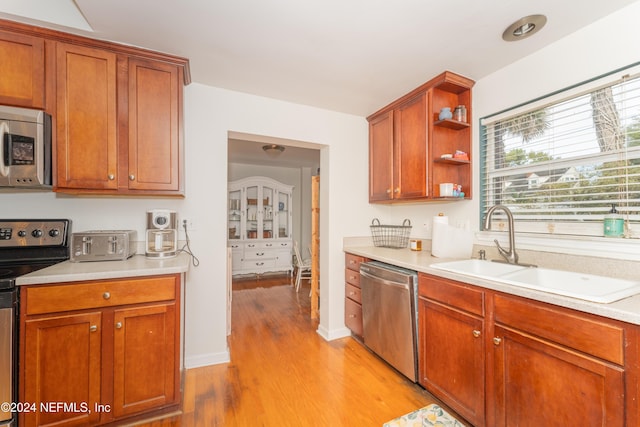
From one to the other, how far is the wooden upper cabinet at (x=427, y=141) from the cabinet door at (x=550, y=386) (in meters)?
1.19

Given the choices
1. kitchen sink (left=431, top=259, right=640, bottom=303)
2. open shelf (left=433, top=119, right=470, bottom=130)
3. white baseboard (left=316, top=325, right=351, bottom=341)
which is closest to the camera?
kitchen sink (left=431, top=259, right=640, bottom=303)

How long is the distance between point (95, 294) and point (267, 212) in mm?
3812

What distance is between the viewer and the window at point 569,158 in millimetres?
1425

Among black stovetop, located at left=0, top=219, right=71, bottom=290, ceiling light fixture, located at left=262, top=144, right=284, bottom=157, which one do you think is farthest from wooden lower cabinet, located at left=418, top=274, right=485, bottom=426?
ceiling light fixture, located at left=262, top=144, right=284, bottom=157

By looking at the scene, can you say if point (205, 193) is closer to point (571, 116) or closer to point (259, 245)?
point (571, 116)

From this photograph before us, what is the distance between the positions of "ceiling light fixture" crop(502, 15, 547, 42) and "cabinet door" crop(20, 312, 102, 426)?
2.87 m

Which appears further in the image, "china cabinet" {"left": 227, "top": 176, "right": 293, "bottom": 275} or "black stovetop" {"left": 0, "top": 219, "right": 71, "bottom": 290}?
"china cabinet" {"left": 227, "top": 176, "right": 293, "bottom": 275}

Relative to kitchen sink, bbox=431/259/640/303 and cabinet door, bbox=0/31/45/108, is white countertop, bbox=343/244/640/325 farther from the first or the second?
cabinet door, bbox=0/31/45/108

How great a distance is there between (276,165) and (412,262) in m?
4.32

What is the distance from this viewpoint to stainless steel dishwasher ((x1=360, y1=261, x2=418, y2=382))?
1.88m

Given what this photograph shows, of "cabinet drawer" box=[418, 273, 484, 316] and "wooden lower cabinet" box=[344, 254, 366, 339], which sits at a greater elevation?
"cabinet drawer" box=[418, 273, 484, 316]

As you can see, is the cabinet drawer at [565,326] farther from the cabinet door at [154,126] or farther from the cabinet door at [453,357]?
the cabinet door at [154,126]

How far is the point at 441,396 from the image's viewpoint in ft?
5.52

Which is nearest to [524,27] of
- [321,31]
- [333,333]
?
[321,31]
